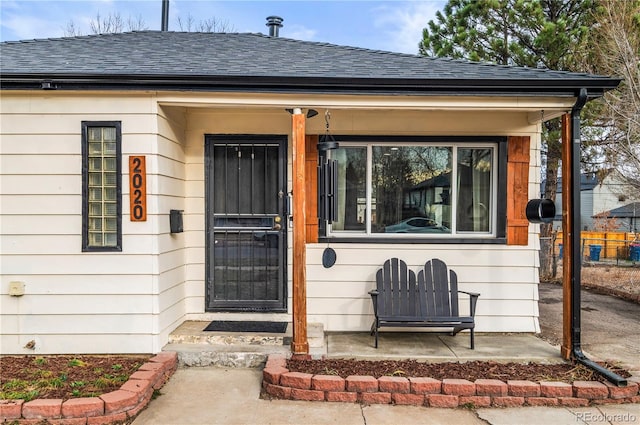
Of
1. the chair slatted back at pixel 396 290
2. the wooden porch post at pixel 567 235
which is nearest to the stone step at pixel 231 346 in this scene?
the chair slatted back at pixel 396 290

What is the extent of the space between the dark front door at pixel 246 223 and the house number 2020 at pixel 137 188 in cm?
97

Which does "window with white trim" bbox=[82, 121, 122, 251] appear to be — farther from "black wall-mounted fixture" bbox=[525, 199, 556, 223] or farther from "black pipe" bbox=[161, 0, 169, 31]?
"black pipe" bbox=[161, 0, 169, 31]

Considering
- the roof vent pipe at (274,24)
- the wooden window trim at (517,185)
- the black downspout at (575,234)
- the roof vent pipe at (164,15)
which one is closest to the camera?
the black downspout at (575,234)

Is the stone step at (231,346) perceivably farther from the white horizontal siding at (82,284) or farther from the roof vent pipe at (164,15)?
the roof vent pipe at (164,15)

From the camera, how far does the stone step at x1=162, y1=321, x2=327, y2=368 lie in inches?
159

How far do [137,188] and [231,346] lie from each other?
1780 mm

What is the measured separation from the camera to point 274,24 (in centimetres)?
707

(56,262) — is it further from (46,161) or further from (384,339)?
(384,339)

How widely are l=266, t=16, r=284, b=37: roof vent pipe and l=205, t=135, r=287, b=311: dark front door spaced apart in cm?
299

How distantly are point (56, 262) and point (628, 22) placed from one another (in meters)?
9.22

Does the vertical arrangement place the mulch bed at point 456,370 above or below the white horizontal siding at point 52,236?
below

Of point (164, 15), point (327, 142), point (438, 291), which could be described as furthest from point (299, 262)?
point (164, 15)

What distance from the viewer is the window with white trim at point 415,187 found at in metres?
5.04

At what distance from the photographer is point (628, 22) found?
7320 mm
